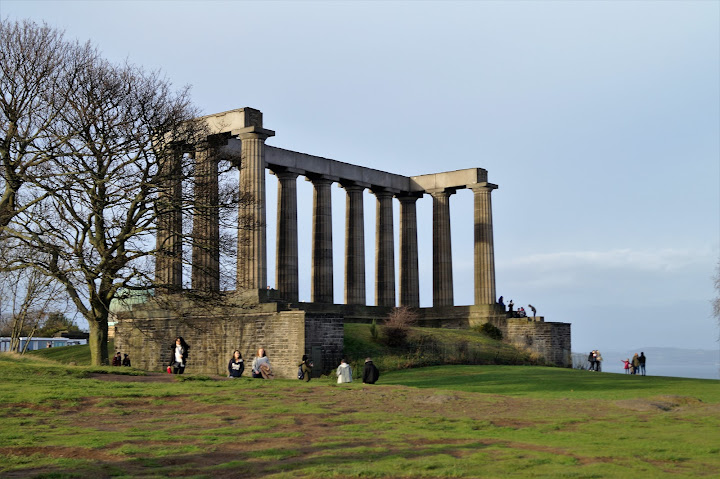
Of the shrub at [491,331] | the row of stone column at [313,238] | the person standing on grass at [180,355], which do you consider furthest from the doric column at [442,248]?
the person standing on grass at [180,355]

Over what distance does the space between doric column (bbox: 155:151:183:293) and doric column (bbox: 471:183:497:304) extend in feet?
96.9

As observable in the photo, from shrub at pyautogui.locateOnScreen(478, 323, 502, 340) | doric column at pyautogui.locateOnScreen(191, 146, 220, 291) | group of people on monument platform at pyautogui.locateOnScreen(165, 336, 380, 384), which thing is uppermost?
doric column at pyautogui.locateOnScreen(191, 146, 220, 291)

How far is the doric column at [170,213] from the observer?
1553 inches

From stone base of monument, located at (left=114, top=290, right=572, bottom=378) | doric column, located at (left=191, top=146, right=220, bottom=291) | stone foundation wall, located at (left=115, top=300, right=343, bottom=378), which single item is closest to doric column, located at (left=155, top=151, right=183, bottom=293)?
doric column, located at (left=191, top=146, right=220, bottom=291)

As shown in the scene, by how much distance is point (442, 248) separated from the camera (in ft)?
226

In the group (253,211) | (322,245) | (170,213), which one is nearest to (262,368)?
(170,213)

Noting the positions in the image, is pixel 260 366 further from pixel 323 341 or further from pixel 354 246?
pixel 354 246

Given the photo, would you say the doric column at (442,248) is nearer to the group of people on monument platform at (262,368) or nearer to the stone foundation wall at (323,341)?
the stone foundation wall at (323,341)

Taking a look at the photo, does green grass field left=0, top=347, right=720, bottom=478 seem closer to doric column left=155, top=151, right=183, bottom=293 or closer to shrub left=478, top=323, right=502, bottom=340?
doric column left=155, top=151, right=183, bottom=293

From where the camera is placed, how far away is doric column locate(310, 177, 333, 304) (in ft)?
198

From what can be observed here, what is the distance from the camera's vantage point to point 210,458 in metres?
16.4

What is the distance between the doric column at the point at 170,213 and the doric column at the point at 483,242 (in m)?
29.5

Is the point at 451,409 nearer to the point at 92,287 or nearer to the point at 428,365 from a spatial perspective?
the point at 92,287

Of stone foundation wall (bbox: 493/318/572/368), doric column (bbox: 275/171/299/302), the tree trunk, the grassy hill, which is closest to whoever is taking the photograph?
the tree trunk
